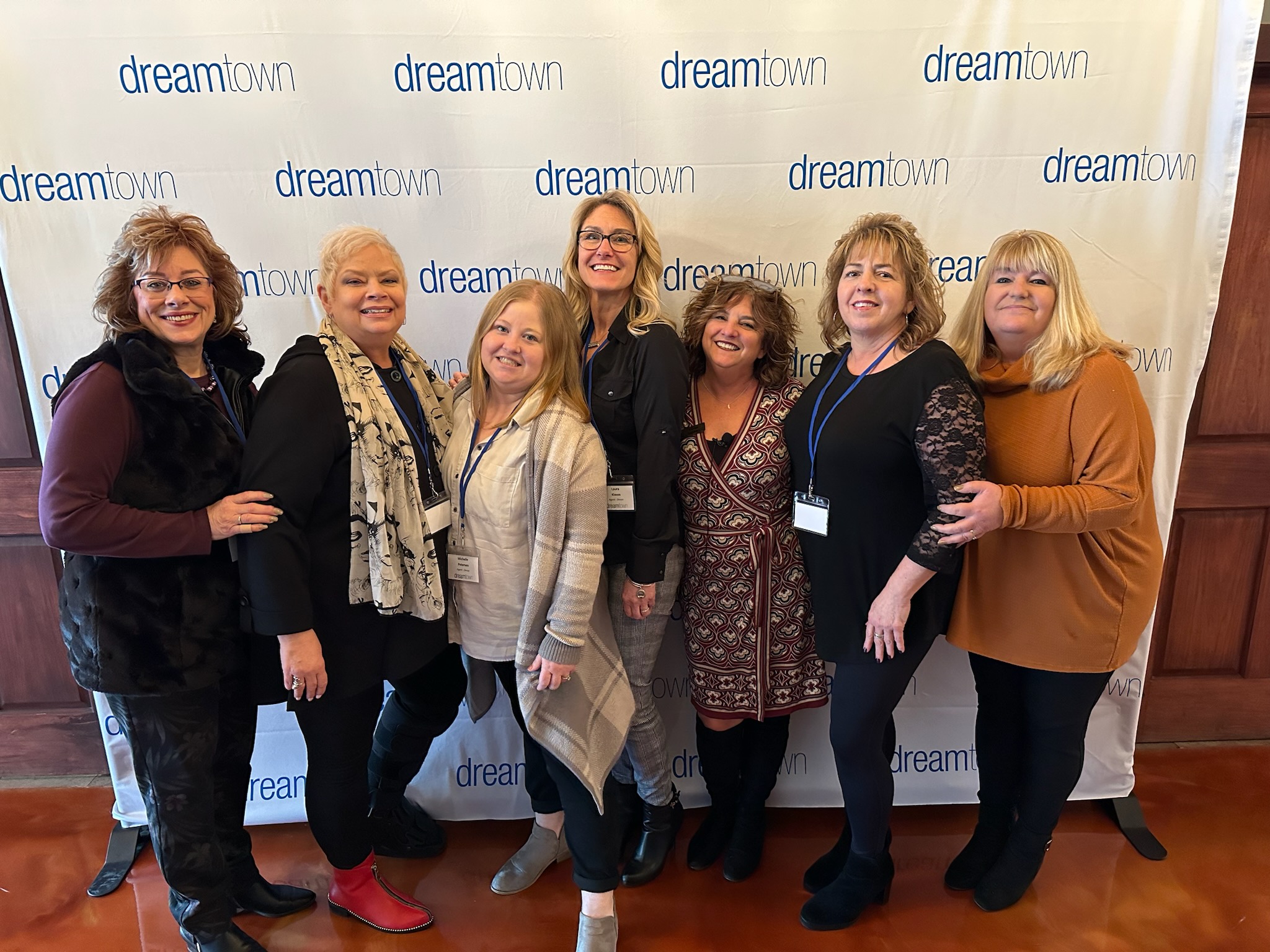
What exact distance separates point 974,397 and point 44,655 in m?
2.94

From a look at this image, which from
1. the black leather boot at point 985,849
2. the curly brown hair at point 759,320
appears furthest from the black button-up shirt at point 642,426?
the black leather boot at point 985,849

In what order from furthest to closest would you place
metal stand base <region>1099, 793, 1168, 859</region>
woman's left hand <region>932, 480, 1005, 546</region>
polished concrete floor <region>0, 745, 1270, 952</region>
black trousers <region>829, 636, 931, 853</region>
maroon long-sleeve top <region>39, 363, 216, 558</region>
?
metal stand base <region>1099, 793, 1168, 859</region> → polished concrete floor <region>0, 745, 1270, 952</region> → black trousers <region>829, 636, 931, 853</region> → woman's left hand <region>932, 480, 1005, 546</region> → maroon long-sleeve top <region>39, 363, 216, 558</region>

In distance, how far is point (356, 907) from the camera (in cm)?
190

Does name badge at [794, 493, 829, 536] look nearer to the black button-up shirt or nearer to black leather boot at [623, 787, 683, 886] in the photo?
the black button-up shirt

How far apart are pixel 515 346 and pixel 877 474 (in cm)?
82

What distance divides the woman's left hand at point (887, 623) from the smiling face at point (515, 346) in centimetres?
91

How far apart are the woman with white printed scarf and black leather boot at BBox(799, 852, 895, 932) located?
3.91 feet

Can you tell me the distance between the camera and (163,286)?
146cm

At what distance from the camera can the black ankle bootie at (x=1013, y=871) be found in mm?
1926

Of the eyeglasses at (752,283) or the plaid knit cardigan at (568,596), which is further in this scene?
the eyeglasses at (752,283)

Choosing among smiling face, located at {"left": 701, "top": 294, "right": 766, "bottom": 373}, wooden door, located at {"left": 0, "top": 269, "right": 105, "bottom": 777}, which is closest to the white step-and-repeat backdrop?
wooden door, located at {"left": 0, "top": 269, "right": 105, "bottom": 777}

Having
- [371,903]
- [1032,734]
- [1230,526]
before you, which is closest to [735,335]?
[1032,734]

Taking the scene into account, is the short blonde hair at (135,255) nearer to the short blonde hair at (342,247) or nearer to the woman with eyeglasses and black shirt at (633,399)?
the short blonde hair at (342,247)

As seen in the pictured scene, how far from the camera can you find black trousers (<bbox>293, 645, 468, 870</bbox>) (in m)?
1.65
